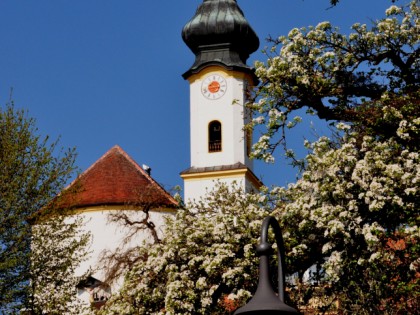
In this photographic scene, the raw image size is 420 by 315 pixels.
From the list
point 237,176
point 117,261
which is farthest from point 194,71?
point 117,261

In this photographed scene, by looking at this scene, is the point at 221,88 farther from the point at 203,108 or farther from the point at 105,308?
the point at 105,308

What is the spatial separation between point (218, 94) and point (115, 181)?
22.2 feet

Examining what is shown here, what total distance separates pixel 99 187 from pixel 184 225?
26874mm

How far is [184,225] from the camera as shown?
23.0m

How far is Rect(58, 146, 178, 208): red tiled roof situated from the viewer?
157 feet

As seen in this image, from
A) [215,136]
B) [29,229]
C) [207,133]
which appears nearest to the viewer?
[29,229]

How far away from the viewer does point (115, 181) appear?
1971 inches

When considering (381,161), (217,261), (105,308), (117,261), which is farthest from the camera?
(117,261)

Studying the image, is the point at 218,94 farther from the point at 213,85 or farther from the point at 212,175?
the point at 212,175

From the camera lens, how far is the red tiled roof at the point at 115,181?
47.9 metres

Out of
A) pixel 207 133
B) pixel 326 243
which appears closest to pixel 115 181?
pixel 207 133

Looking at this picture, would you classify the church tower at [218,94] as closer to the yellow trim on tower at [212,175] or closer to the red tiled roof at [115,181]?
the yellow trim on tower at [212,175]

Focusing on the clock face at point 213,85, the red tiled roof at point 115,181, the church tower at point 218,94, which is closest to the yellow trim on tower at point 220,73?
the church tower at point 218,94

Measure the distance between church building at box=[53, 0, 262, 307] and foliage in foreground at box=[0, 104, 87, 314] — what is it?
59.6 ft
